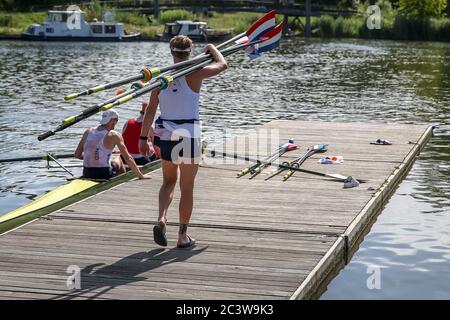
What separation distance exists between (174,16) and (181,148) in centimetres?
8825

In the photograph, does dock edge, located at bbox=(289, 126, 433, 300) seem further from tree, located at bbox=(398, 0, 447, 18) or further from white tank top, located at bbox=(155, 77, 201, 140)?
tree, located at bbox=(398, 0, 447, 18)

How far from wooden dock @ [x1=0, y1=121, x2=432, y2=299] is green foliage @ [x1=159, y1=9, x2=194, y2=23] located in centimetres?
8111

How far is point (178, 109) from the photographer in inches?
421

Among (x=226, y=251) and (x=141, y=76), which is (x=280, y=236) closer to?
(x=226, y=251)

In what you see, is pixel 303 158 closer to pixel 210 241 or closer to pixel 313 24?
pixel 210 241

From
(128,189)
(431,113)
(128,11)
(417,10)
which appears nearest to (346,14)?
(417,10)

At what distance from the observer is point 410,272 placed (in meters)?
12.5

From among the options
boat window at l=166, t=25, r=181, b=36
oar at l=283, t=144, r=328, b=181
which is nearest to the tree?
boat window at l=166, t=25, r=181, b=36

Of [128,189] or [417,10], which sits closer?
[128,189]

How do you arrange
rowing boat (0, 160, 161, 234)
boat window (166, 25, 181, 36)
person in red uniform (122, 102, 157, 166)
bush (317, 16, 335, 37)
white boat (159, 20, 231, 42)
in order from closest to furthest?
rowing boat (0, 160, 161, 234)
person in red uniform (122, 102, 157, 166)
white boat (159, 20, 231, 42)
boat window (166, 25, 181, 36)
bush (317, 16, 335, 37)

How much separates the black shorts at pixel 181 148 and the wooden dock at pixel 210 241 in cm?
122

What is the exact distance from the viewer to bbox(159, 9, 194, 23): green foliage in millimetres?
96750

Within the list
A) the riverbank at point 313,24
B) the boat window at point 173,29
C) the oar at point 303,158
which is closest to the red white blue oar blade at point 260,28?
the oar at point 303,158
